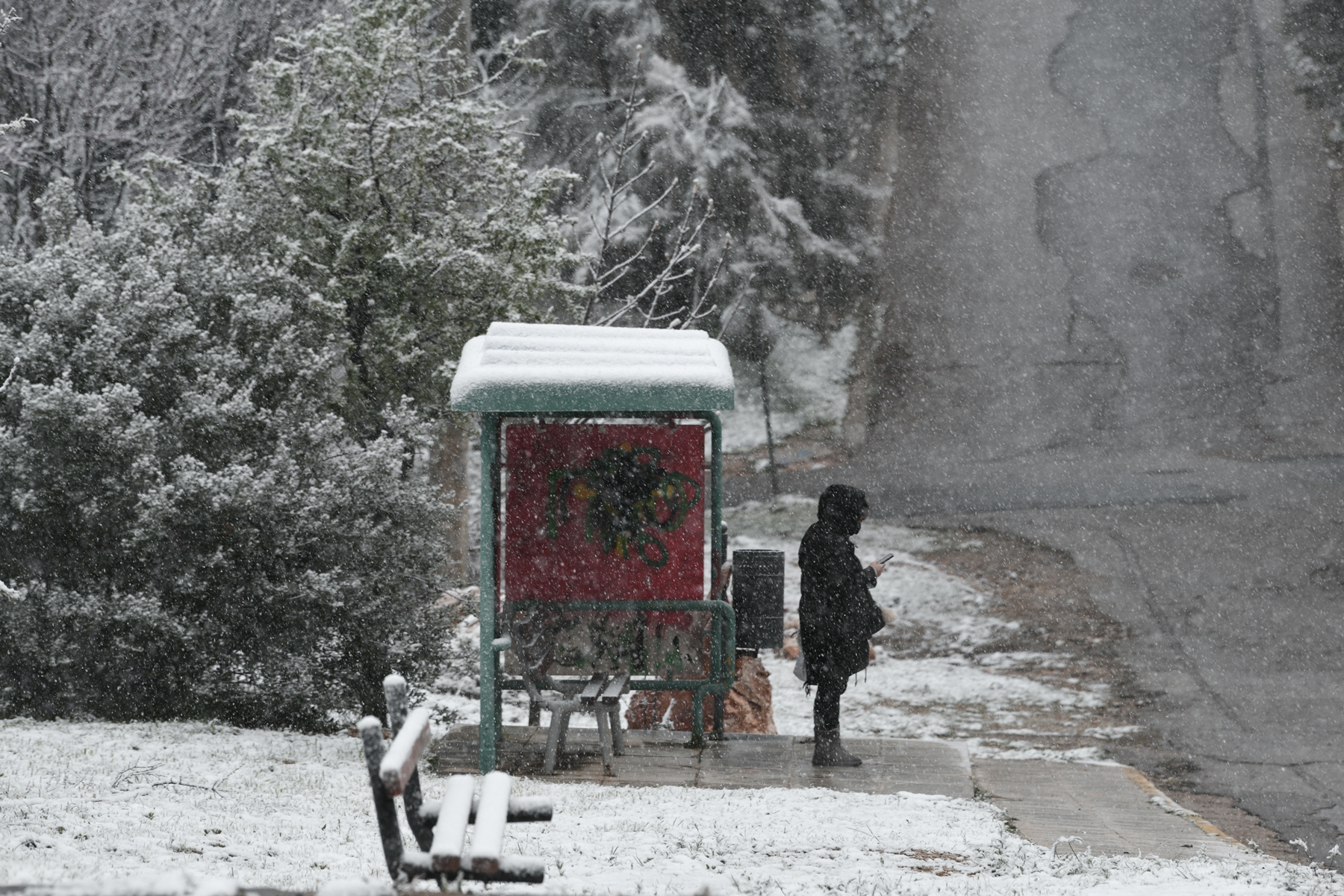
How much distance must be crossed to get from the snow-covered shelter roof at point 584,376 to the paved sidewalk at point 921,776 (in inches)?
85.2

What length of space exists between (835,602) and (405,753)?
460 centimetres

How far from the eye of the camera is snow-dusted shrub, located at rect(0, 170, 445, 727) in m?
8.55

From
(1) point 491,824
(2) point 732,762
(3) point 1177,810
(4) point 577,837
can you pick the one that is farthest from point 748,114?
(1) point 491,824

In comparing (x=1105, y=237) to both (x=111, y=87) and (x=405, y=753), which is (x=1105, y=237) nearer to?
(x=111, y=87)

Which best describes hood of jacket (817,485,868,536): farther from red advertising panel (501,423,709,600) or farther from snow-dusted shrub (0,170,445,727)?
snow-dusted shrub (0,170,445,727)

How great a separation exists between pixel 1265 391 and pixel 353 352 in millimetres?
17398

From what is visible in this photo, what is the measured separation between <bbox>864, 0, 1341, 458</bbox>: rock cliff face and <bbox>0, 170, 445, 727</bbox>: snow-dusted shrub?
15.4 metres

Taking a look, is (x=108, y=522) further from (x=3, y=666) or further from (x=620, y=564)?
(x=620, y=564)

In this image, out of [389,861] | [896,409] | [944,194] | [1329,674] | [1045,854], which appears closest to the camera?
[389,861]

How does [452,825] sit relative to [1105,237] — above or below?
below

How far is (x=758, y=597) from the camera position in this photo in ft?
28.8

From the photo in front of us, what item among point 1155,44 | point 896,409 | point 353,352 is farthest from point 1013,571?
point 1155,44

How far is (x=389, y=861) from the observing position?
367cm

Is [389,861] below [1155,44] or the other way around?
below
